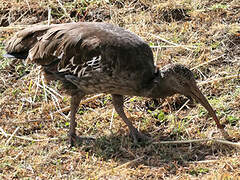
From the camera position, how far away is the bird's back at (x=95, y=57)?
17.2 feet

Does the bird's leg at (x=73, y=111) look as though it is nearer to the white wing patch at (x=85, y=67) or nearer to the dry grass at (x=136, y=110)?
the dry grass at (x=136, y=110)

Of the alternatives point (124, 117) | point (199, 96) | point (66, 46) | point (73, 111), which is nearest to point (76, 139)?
point (73, 111)

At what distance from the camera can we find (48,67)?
5.76 meters

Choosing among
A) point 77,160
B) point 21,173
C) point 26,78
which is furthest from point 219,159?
point 26,78

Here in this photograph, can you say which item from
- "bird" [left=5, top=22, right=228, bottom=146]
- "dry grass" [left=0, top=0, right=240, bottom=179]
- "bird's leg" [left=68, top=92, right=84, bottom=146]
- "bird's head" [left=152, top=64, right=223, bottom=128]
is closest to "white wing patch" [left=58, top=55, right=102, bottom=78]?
"bird" [left=5, top=22, right=228, bottom=146]

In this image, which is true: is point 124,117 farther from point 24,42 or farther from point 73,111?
point 24,42

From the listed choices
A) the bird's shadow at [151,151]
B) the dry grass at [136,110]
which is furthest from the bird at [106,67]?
the dry grass at [136,110]

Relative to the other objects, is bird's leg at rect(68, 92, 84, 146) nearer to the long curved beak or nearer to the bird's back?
the bird's back

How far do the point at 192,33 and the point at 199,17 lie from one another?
0.43 metres

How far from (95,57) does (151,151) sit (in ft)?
4.36

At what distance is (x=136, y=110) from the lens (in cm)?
620

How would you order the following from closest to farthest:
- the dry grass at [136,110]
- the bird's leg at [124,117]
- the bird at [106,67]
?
the dry grass at [136,110] < the bird at [106,67] < the bird's leg at [124,117]

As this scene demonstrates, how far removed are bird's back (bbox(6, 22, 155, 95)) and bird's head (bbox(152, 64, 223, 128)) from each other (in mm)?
160

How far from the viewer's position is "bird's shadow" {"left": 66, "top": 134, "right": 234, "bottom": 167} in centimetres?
516
